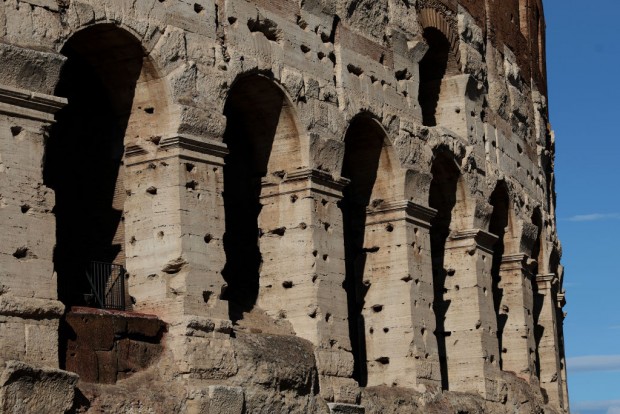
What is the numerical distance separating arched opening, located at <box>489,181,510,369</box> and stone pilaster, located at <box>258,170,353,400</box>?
6334 mm

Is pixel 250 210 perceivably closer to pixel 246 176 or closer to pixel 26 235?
pixel 246 176

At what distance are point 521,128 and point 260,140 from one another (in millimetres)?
8474

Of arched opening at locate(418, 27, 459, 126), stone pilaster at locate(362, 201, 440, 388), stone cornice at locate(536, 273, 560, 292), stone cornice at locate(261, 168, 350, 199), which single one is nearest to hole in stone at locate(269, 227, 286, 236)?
stone cornice at locate(261, 168, 350, 199)

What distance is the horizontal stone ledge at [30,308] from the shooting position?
12648 mm

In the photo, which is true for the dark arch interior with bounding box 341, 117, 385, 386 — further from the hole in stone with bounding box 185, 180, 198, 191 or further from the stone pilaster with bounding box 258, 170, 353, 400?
the hole in stone with bounding box 185, 180, 198, 191

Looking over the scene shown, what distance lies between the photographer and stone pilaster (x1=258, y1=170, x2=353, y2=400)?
1653 centimetres

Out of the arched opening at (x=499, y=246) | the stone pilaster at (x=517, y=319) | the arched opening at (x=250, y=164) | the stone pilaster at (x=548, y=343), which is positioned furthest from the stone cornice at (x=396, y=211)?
the stone pilaster at (x=548, y=343)

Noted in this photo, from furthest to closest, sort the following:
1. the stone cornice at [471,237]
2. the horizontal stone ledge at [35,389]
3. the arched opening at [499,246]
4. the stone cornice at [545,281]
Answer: the stone cornice at [545,281], the arched opening at [499,246], the stone cornice at [471,237], the horizontal stone ledge at [35,389]

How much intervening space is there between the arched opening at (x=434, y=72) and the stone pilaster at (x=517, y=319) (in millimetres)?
2929

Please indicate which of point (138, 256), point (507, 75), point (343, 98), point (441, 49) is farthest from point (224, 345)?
point (507, 75)

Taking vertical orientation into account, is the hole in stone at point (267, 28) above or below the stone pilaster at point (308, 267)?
above

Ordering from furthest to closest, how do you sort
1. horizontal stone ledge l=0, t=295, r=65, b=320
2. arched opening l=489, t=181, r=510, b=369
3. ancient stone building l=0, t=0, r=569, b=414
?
arched opening l=489, t=181, r=510, b=369 < ancient stone building l=0, t=0, r=569, b=414 < horizontal stone ledge l=0, t=295, r=65, b=320

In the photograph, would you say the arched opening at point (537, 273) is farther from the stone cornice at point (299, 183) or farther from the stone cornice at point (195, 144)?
the stone cornice at point (195, 144)

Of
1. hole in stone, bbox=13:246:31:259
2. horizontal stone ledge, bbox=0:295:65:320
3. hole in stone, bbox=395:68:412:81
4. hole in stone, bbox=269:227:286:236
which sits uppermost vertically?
hole in stone, bbox=395:68:412:81
